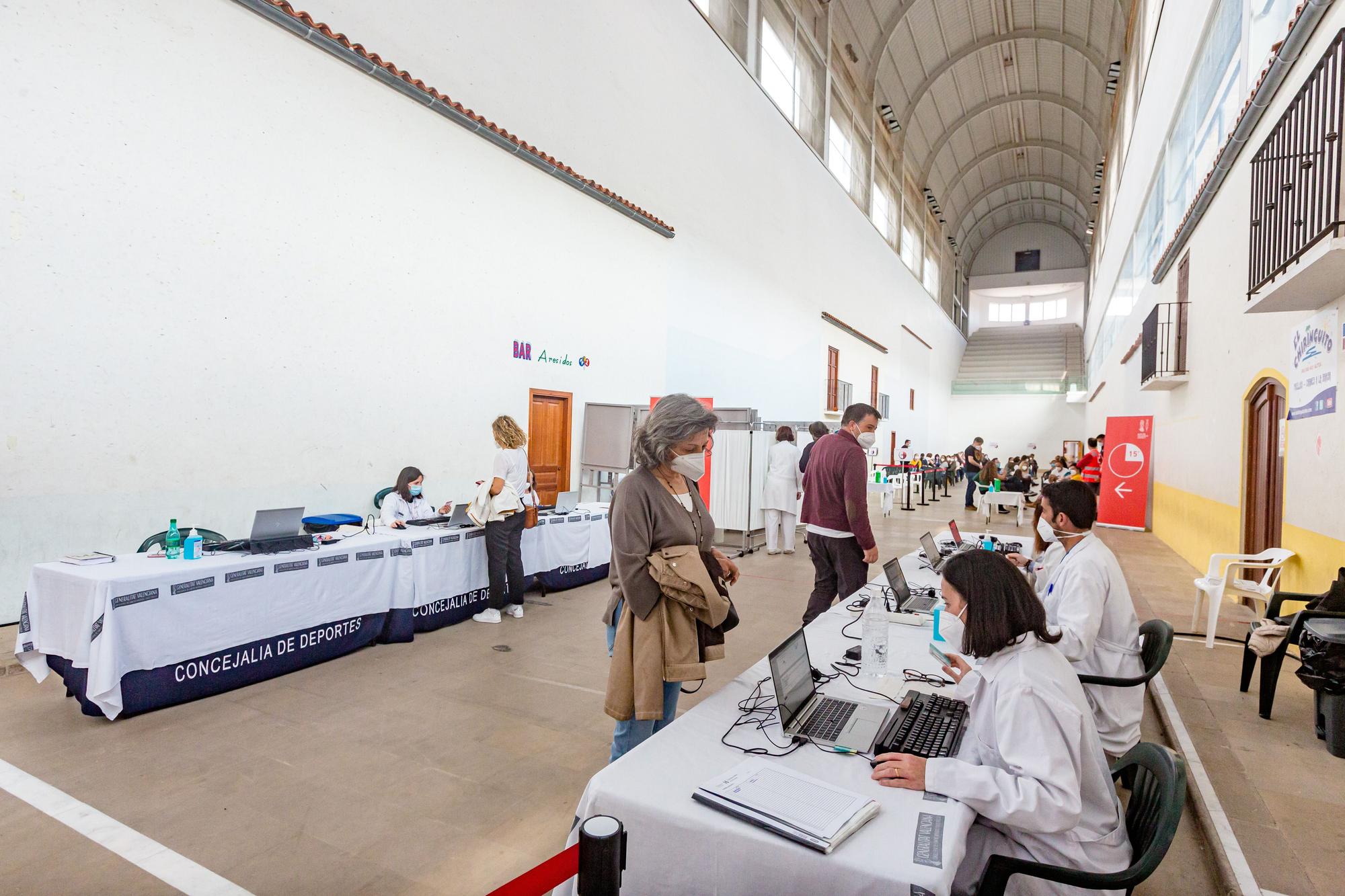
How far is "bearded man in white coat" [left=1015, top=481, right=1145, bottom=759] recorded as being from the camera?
235 cm

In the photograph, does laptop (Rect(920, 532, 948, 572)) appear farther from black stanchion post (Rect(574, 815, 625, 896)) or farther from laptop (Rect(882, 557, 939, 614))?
black stanchion post (Rect(574, 815, 625, 896))

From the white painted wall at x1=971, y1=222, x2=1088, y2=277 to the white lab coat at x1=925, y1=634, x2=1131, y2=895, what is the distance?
124ft

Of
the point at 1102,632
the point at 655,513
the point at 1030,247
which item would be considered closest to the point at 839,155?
the point at 1102,632

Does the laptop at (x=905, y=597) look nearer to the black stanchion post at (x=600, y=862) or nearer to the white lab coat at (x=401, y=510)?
the black stanchion post at (x=600, y=862)

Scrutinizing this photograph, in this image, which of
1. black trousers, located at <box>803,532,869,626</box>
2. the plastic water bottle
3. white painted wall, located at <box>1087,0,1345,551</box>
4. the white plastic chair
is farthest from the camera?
the white plastic chair

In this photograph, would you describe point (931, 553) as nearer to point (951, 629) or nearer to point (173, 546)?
point (951, 629)

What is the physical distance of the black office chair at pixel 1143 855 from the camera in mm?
1389

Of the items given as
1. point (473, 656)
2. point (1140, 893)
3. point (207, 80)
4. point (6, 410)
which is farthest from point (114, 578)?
point (1140, 893)

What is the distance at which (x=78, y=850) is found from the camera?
2293 mm

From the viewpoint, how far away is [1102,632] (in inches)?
97.1

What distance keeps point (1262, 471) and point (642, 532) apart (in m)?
6.07

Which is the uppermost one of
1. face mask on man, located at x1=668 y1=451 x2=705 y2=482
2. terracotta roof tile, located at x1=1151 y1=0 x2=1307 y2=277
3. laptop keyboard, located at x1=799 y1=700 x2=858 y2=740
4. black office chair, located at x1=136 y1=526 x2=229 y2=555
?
terracotta roof tile, located at x1=1151 y1=0 x2=1307 y2=277

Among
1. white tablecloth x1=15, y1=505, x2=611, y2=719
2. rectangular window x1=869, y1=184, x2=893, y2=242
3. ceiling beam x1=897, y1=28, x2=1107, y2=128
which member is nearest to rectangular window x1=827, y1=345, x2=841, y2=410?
rectangular window x1=869, y1=184, x2=893, y2=242

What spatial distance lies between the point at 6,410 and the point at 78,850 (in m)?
2.98
